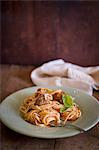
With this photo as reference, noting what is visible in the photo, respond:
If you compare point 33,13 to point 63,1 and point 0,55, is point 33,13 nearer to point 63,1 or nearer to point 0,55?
point 63,1

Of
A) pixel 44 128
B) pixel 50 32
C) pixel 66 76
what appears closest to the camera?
pixel 44 128

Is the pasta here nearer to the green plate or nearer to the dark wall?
the green plate

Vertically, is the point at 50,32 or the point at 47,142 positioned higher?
the point at 50,32

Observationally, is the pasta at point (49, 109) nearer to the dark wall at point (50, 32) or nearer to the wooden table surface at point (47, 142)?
the wooden table surface at point (47, 142)

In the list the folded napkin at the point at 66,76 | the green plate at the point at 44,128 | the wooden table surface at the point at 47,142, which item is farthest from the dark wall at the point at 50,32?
the wooden table surface at the point at 47,142

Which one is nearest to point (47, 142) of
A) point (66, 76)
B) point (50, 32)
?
point (66, 76)

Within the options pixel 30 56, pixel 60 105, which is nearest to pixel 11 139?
pixel 60 105

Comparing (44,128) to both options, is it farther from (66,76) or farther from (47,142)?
(66,76)
